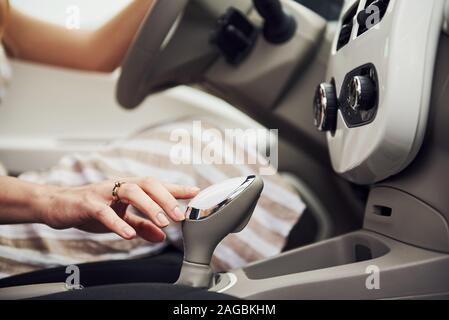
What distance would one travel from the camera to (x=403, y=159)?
35cm

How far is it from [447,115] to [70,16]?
1.52 feet

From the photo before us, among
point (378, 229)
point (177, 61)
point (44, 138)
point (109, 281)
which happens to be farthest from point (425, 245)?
point (44, 138)

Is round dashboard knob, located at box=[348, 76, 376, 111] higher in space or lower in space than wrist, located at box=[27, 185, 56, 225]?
higher

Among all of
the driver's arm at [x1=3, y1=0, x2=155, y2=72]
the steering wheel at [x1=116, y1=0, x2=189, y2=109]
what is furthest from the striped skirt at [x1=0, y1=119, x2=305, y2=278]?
the driver's arm at [x1=3, y1=0, x2=155, y2=72]

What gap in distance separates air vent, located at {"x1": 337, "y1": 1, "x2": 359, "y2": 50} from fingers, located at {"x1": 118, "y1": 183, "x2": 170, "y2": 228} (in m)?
0.26

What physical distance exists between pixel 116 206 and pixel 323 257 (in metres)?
0.22

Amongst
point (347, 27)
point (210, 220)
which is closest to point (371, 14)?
point (347, 27)

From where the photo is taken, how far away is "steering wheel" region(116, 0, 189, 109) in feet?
1.60

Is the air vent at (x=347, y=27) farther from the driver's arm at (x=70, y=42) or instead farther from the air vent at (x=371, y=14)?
the driver's arm at (x=70, y=42)

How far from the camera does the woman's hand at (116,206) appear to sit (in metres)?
0.34

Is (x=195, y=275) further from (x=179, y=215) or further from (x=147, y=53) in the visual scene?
(x=147, y=53)

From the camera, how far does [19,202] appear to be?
0.40 metres

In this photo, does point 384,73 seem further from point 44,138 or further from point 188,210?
point 44,138

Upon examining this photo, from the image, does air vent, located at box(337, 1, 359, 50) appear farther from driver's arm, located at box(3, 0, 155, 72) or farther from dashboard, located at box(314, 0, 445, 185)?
driver's arm, located at box(3, 0, 155, 72)
